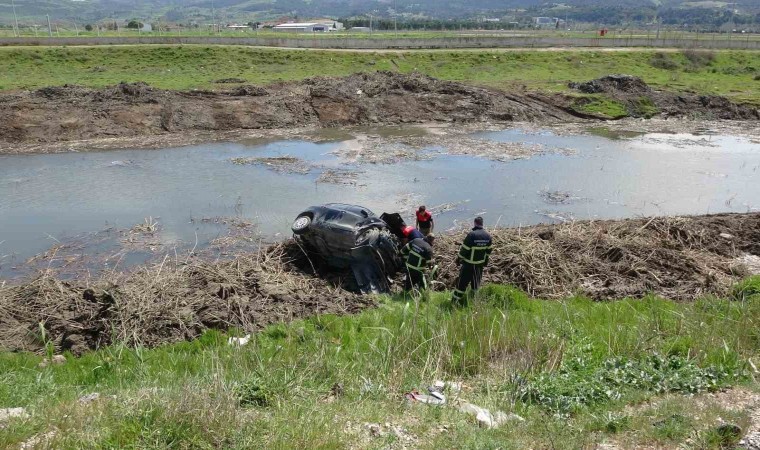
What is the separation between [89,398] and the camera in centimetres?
663

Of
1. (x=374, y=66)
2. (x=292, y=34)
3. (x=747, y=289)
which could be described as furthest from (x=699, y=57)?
(x=747, y=289)

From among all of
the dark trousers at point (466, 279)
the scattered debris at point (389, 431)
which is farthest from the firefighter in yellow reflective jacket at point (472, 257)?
the scattered debris at point (389, 431)

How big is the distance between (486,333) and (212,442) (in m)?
3.98

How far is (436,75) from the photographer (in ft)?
140

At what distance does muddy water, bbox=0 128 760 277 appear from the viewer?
50.2 feet

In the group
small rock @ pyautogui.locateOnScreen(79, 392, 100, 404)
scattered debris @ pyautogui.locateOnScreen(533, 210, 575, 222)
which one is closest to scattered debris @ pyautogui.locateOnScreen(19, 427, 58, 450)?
small rock @ pyautogui.locateOnScreen(79, 392, 100, 404)

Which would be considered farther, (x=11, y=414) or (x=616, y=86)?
(x=616, y=86)

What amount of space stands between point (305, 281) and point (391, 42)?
139 ft

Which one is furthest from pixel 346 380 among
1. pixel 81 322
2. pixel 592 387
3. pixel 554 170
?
pixel 554 170

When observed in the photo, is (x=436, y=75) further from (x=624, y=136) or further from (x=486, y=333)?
(x=486, y=333)

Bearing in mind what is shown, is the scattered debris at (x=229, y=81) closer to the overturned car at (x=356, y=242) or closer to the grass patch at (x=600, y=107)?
the grass patch at (x=600, y=107)

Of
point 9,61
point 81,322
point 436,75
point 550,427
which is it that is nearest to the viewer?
point 550,427

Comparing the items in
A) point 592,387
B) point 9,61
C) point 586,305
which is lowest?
point 586,305

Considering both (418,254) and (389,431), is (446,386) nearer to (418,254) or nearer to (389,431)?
(389,431)
